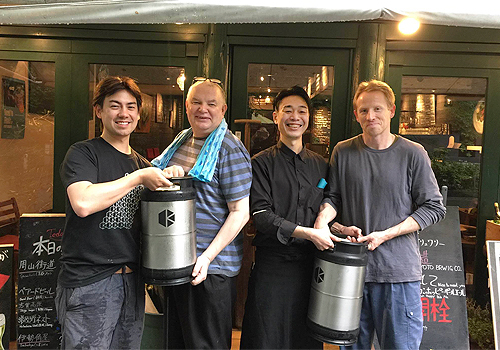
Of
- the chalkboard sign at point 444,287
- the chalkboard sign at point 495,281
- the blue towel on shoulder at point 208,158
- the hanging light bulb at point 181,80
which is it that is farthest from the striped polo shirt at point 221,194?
the chalkboard sign at point 495,281

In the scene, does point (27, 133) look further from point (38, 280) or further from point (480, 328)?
point (480, 328)

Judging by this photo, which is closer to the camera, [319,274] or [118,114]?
[118,114]

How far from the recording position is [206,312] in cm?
197

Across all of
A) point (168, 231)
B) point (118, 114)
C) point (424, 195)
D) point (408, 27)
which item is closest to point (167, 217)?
point (168, 231)

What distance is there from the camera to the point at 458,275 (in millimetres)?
2947

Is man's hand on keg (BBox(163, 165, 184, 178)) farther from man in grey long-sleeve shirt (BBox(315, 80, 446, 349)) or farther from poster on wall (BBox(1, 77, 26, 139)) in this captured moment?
poster on wall (BBox(1, 77, 26, 139))

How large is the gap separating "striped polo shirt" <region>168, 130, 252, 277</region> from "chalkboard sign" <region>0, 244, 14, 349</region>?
1.76 metres

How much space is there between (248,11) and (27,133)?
2.46 metres

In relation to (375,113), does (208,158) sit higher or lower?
lower

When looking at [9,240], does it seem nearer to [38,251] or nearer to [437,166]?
[38,251]

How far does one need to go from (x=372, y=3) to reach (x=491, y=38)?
203 centimetres

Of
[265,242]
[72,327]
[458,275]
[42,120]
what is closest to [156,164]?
[265,242]

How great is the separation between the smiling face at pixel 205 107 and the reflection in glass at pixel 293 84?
134cm

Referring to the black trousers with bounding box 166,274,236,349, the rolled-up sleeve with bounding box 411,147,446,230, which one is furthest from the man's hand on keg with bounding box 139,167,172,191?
the rolled-up sleeve with bounding box 411,147,446,230
